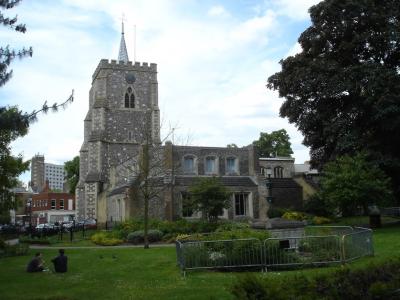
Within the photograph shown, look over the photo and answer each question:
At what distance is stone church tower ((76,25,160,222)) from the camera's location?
60.9 m

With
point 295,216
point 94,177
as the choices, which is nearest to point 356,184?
point 295,216

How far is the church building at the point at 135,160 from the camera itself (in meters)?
39.8

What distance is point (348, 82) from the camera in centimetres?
3012

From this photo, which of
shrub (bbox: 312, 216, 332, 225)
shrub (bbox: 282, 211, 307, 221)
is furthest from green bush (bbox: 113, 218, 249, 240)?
shrub (bbox: 312, 216, 332, 225)

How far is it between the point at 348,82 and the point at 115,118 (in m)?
39.2

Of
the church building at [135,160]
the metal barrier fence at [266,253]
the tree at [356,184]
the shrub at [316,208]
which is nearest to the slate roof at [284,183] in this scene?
the church building at [135,160]

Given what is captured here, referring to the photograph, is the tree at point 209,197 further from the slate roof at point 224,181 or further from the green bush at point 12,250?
the green bush at point 12,250

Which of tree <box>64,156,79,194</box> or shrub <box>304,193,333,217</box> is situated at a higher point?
tree <box>64,156,79,194</box>

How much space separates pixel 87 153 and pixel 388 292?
204ft

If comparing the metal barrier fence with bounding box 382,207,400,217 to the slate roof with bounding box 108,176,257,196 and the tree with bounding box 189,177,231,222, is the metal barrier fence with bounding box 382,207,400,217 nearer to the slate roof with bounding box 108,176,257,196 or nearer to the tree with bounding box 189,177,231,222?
the slate roof with bounding box 108,176,257,196

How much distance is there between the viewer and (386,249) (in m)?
18.6

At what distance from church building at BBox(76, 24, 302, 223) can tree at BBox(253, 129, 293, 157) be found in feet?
52.5

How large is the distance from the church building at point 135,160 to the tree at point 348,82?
29.2 ft

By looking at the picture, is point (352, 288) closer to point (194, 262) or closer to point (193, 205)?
point (194, 262)
